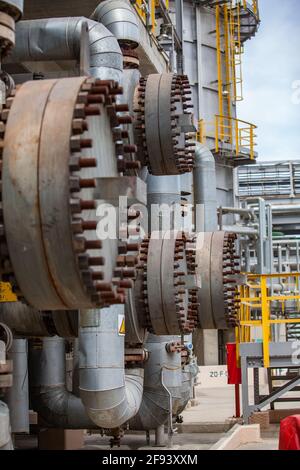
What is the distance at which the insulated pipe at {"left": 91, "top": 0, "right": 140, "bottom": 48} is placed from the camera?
27.8ft

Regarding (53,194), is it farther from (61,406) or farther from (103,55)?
(61,406)

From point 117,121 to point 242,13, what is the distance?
72.9ft

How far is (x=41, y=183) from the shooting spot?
3.77m

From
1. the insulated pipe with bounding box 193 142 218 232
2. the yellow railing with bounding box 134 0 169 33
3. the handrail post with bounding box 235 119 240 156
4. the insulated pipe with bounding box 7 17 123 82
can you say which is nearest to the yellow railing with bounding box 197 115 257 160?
the handrail post with bounding box 235 119 240 156

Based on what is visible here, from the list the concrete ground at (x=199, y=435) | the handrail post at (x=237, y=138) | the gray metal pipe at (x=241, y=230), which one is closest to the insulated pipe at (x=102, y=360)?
the concrete ground at (x=199, y=435)

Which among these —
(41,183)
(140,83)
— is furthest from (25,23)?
(41,183)

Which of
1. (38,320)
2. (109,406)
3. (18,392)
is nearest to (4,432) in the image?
(38,320)

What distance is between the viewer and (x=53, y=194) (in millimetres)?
3770

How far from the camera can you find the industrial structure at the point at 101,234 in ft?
12.6

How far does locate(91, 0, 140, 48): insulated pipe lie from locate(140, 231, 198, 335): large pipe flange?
2235mm

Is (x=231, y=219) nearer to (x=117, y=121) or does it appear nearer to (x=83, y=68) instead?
(x=83, y=68)

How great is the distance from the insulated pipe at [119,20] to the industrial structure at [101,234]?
0.02 m

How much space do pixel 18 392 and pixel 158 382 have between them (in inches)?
98.4

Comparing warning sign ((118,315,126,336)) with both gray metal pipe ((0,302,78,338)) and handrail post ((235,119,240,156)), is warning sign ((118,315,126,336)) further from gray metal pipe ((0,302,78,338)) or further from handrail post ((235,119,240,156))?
handrail post ((235,119,240,156))
